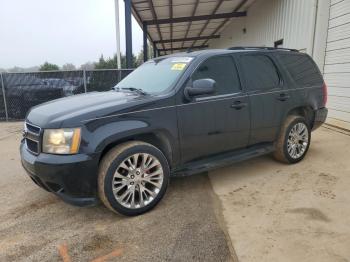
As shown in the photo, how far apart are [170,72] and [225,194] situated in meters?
1.73

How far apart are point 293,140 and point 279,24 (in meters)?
8.88

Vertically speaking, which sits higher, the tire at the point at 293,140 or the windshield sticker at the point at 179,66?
the windshield sticker at the point at 179,66

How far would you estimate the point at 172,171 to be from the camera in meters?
3.86

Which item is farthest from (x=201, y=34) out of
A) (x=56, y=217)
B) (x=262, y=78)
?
(x=56, y=217)

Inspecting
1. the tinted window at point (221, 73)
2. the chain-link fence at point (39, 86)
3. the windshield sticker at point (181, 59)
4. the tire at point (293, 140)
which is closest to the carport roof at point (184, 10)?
the chain-link fence at point (39, 86)

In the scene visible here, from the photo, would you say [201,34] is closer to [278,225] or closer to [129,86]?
[129,86]

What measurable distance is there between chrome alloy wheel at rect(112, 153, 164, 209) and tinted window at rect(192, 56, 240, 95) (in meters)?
1.29

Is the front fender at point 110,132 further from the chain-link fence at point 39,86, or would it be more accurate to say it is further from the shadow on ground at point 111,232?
the chain-link fence at point 39,86

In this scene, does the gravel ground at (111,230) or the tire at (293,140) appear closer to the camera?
the gravel ground at (111,230)

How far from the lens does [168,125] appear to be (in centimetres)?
363

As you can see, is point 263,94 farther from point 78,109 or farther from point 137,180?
point 78,109

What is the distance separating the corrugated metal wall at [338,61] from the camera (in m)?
7.55

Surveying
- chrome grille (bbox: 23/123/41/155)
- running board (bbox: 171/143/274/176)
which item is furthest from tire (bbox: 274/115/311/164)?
chrome grille (bbox: 23/123/41/155)

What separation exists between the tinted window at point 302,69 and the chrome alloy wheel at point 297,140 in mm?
701
